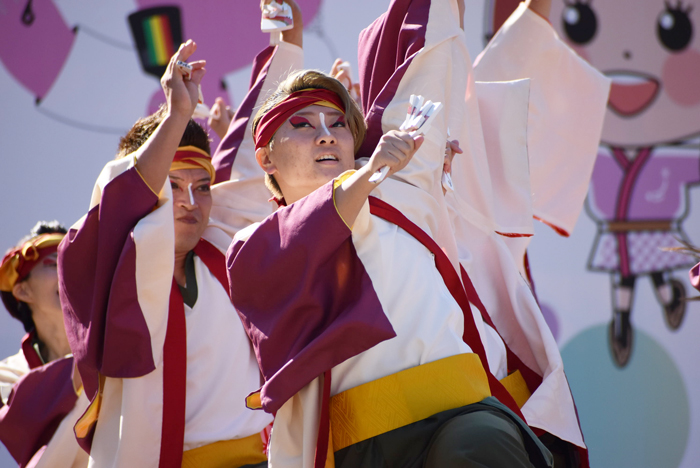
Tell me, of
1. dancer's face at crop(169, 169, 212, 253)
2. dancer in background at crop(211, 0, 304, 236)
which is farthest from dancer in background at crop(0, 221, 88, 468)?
dancer in background at crop(211, 0, 304, 236)

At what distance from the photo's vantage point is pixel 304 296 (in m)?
1.29

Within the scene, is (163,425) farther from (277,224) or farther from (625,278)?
(625,278)

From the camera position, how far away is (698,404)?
320cm

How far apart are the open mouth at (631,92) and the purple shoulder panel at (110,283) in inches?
97.3

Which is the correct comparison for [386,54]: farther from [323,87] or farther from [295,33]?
[295,33]

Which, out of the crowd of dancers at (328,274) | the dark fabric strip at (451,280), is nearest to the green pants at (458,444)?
the crowd of dancers at (328,274)

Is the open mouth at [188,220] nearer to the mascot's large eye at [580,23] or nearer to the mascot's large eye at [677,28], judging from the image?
the mascot's large eye at [580,23]

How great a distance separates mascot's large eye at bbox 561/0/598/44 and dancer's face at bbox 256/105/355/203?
2.15 m

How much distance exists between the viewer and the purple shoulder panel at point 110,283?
1698mm

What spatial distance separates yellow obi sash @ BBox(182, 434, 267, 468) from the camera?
6.01ft

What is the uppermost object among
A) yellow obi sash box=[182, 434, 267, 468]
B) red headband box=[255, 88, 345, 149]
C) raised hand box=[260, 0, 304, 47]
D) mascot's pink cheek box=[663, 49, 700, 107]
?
raised hand box=[260, 0, 304, 47]

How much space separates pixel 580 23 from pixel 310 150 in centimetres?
232

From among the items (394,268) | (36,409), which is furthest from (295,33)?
(36,409)

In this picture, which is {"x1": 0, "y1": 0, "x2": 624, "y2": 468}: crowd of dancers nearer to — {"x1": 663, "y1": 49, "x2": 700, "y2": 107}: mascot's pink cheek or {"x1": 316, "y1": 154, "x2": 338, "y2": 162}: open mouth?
{"x1": 316, "y1": 154, "x2": 338, "y2": 162}: open mouth
